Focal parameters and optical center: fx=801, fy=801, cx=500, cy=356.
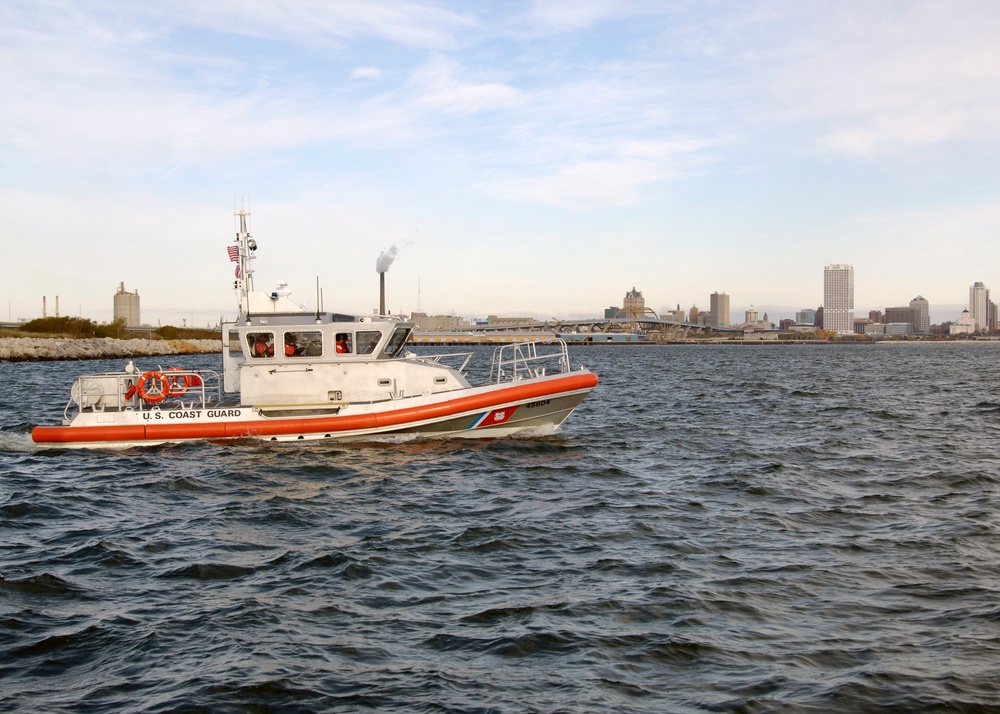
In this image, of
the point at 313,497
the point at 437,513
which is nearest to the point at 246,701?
the point at 437,513

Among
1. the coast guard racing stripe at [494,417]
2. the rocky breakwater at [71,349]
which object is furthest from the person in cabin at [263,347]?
the rocky breakwater at [71,349]

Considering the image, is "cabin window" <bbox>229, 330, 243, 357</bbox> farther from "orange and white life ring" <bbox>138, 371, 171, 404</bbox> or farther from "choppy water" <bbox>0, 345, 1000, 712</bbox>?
"choppy water" <bbox>0, 345, 1000, 712</bbox>

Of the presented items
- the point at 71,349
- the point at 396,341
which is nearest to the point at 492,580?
the point at 396,341

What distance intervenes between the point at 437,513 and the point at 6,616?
5344mm

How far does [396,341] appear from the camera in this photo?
646 inches

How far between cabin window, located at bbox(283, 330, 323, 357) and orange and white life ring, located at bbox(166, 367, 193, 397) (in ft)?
7.86

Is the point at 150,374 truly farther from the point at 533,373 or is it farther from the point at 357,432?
the point at 533,373

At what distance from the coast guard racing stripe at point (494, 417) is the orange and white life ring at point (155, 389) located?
6.21m

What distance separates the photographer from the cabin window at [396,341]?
53.3 feet

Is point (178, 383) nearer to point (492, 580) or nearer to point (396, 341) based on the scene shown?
point (396, 341)

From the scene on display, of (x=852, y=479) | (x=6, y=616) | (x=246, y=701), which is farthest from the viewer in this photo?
(x=852, y=479)

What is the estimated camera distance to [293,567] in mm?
8633

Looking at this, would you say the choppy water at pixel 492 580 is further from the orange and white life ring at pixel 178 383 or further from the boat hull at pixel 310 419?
the orange and white life ring at pixel 178 383

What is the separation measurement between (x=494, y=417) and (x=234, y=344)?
565 centimetres
